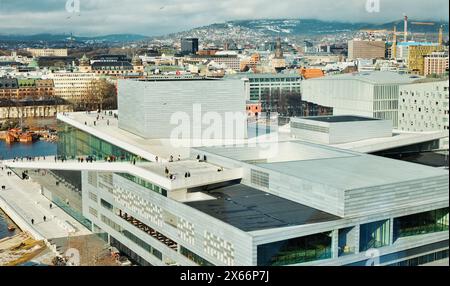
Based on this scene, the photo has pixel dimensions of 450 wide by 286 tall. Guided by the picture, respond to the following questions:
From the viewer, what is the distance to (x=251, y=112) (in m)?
15.1

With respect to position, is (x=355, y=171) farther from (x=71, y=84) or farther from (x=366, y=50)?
(x=366, y=50)

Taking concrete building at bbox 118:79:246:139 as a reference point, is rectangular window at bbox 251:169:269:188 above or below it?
below

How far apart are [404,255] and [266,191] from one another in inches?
44.7

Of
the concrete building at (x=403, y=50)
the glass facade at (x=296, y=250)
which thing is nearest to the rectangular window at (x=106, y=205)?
the glass facade at (x=296, y=250)

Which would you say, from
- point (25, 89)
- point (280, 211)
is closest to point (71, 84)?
point (25, 89)

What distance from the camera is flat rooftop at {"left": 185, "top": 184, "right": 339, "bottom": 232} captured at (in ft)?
14.6

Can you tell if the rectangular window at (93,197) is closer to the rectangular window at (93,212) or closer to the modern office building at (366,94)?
→ the rectangular window at (93,212)

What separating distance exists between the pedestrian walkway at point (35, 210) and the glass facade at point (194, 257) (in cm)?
251

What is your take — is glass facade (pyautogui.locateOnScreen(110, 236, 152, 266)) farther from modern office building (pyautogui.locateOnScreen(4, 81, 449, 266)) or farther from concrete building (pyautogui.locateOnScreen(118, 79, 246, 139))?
concrete building (pyautogui.locateOnScreen(118, 79, 246, 139))

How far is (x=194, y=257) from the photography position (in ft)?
16.1

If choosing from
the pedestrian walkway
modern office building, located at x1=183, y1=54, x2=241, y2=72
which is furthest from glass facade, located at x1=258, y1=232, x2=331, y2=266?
modern office building, located at x1=183, y1=54, x2=241, y2=72

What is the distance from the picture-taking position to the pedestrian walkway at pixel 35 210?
742 cm

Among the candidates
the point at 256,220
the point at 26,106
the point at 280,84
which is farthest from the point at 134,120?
the point at 26,106

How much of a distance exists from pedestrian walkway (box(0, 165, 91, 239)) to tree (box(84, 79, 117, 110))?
970 cm
